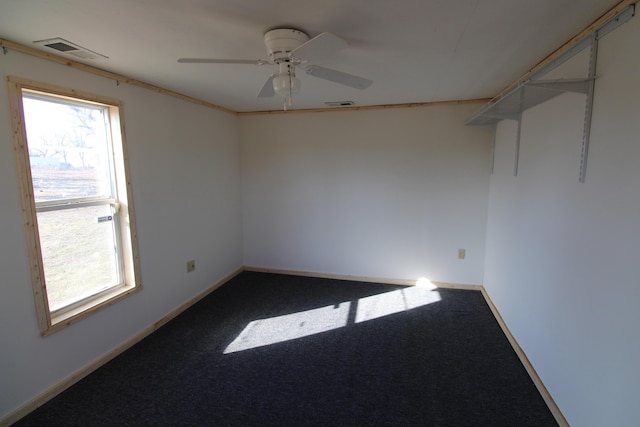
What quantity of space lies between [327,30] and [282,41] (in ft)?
0.82

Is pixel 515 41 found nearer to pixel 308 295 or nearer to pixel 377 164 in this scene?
pixel 377 164

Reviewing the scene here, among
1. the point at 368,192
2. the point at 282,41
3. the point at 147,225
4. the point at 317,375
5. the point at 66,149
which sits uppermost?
the point at 282,41

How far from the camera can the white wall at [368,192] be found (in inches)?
150

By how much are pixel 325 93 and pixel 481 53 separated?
1.51 m

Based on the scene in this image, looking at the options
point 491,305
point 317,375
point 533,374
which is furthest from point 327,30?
point 491,305

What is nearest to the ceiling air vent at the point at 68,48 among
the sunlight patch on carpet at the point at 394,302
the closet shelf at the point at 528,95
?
the closet shelf at the point at 528,95

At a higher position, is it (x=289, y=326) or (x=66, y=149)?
(x=66, y=149)

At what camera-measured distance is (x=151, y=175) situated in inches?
115

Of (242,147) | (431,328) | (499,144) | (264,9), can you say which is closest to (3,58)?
(264,9)

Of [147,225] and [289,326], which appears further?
[289,326]

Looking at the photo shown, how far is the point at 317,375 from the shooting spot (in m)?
2.37

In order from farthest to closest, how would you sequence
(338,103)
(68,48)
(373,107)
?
1. (373,107)
2. (338,103)
3. (68,48)

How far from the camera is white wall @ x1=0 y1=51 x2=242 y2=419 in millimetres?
1904

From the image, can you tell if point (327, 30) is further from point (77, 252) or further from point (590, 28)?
point (77, 252)
